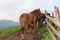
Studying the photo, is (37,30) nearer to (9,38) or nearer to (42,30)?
(42,30)

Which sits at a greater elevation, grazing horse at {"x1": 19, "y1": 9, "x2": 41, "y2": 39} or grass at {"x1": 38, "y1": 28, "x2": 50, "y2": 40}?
grazing horse at {"x1": 19, "y1": 9, "x2": 41, "y2": 39}

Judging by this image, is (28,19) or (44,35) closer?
(44,35)

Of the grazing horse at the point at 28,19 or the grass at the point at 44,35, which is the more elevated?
the grazing horse at the point at 28,19

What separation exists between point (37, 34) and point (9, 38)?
150 centimetres

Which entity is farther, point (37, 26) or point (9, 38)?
point (37, 26)

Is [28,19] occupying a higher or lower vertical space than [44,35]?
higher

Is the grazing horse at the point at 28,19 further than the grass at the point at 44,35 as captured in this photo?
Yes

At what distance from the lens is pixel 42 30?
541 inches

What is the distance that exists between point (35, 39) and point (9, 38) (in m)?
1.75

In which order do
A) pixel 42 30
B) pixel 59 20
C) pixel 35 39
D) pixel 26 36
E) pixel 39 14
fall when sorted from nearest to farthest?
pixel 59 20 < pixel 35 39 < pixel 26 36 < pixel 42 30 < pixel 39 14

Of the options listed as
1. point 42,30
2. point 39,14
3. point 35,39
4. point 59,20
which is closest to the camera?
point 59,20

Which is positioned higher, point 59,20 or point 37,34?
point 59,20

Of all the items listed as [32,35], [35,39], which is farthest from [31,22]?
[35,39]

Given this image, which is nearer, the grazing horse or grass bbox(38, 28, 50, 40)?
grass bbox(38, 28, 50, 40)
